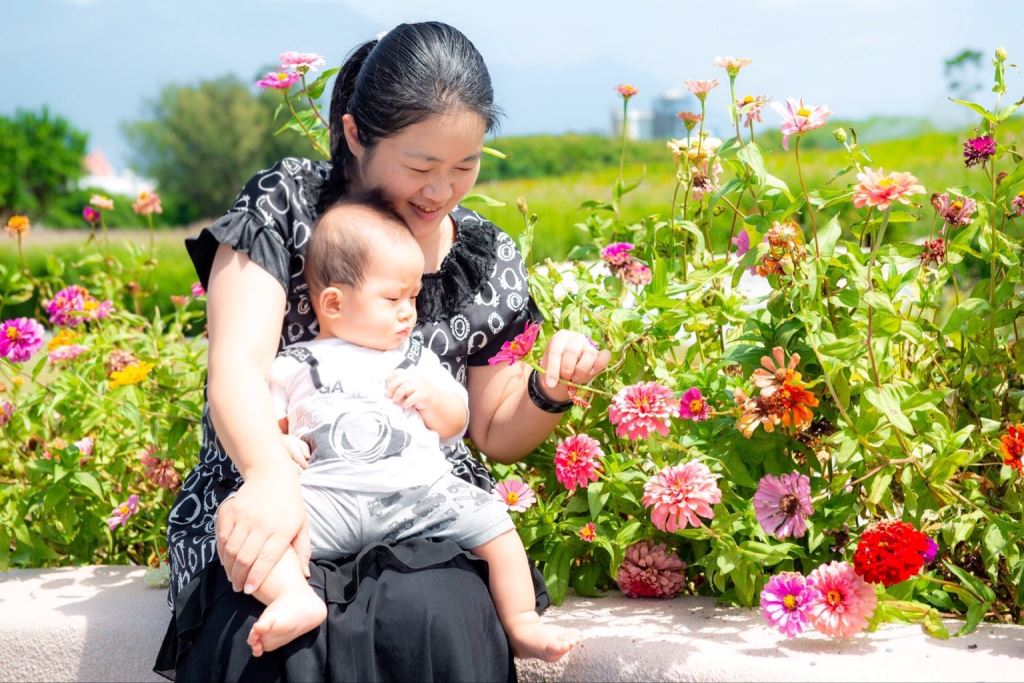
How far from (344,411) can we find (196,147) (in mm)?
38235

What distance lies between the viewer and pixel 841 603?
5.01ft

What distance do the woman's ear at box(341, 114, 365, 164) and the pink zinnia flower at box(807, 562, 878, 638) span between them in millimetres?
963

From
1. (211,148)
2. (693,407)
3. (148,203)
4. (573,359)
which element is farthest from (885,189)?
(211,148)

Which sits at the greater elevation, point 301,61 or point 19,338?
point 301,61

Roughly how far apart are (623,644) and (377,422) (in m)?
0.49

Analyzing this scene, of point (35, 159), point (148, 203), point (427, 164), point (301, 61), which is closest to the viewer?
point (427, 164)

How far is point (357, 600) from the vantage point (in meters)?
1.50

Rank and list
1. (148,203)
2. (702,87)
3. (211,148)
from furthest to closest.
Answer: (211,148) → (148,203) → (702,87)

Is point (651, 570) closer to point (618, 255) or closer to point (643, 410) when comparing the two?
point (643, 410)

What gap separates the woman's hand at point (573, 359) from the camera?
1768mm

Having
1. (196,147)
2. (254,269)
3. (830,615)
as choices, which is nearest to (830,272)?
(830,615)

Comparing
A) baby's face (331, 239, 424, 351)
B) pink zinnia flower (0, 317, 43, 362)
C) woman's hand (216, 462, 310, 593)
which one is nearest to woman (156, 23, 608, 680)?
woman's hand (216, 462, 310, 593)

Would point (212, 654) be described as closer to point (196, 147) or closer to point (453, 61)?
point (453, 61)

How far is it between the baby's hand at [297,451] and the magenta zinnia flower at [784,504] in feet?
2.20
